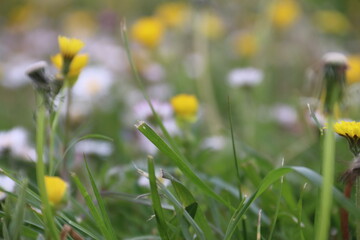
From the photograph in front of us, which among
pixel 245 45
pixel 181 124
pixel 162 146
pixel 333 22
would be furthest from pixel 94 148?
→ pixel 333 22

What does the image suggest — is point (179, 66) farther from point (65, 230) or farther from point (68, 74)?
point (65, 230)

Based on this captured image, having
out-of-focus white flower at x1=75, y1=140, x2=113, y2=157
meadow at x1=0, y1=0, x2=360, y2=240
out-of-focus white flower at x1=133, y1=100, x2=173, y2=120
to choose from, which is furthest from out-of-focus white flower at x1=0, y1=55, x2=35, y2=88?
out-of-focus white flower at x1=133, y1=100, x2=173, y2=120

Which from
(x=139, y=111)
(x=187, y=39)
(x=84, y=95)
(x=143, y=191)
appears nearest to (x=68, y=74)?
(x=143, y=191)

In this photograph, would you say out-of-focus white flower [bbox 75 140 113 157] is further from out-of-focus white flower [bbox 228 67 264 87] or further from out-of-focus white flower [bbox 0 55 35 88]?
out-of-focus white flower [bbox 0 55 35 88]

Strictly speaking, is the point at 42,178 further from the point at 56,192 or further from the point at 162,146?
the point at 162,146

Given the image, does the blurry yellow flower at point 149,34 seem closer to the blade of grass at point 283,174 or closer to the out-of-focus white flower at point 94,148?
the out-of-focus white flower at point 94,148

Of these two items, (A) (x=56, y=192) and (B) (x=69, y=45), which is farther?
(B) (x=69, y=45)
